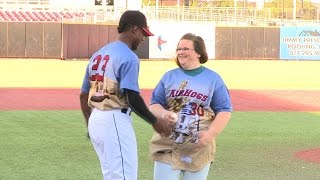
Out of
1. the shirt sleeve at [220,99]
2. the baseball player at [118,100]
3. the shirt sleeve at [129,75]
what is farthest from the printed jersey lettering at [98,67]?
the shirt sleeve at [220,99]

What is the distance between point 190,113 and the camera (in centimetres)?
498

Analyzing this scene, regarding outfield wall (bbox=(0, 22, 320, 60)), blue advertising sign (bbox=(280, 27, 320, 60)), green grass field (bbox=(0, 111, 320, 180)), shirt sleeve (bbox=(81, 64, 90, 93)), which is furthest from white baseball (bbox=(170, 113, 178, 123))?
blue advertising sign (bbox=(280, 27, 320, 60))

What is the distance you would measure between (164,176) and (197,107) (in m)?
0.55

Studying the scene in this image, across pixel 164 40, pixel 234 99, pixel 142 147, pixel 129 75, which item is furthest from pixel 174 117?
pixel 164 40

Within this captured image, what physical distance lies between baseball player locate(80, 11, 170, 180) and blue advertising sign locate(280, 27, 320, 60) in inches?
1593

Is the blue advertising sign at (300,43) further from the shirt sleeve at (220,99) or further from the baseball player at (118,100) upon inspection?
the shirt sleeve at (220,99)

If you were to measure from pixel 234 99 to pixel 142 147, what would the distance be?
9565 mm

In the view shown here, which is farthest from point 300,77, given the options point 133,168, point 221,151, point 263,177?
point 133,168

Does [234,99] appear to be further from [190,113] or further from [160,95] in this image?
[190,113]

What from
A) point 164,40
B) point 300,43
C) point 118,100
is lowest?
point 118,100

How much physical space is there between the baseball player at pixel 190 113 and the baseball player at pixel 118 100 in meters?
0.24

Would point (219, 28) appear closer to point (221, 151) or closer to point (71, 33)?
point (71, 33)

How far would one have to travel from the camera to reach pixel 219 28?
Result: 145ft

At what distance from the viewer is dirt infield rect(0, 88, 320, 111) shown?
1789cm
